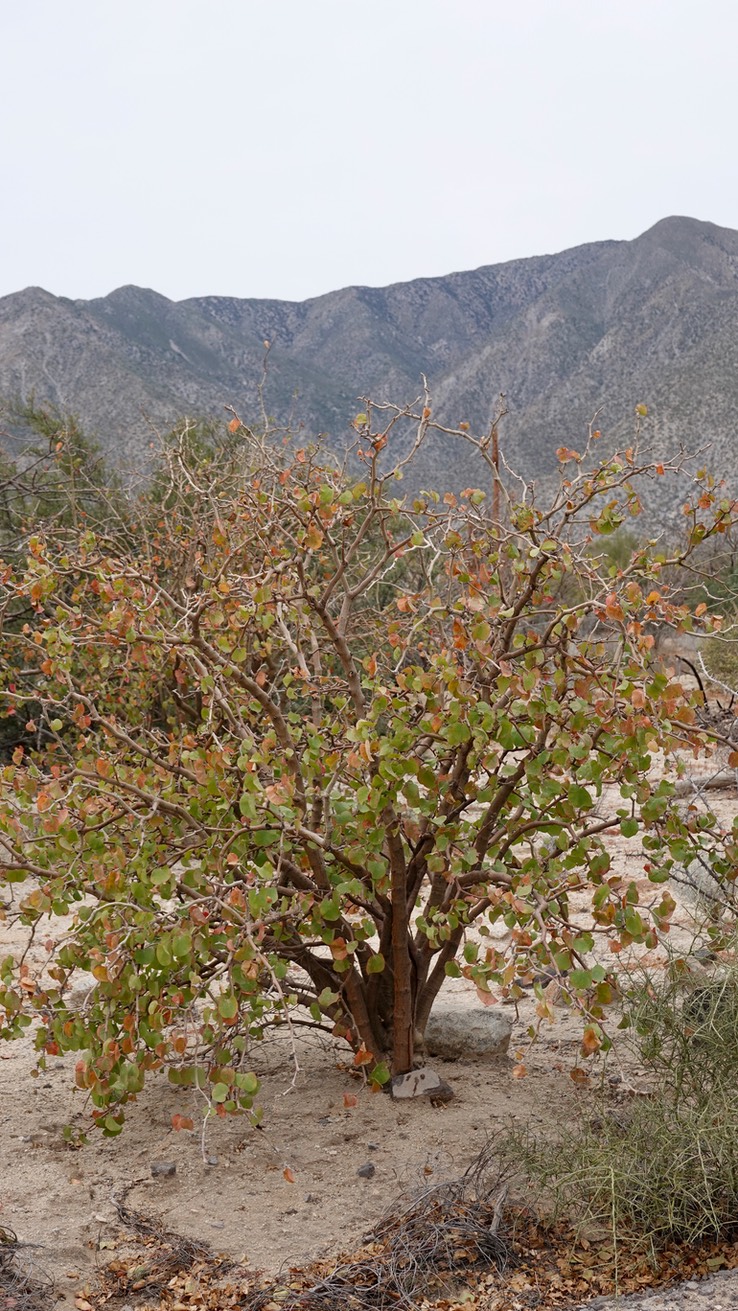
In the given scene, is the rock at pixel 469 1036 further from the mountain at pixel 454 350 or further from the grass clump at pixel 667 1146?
the mountain at pixel 454 350

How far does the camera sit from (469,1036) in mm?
4148

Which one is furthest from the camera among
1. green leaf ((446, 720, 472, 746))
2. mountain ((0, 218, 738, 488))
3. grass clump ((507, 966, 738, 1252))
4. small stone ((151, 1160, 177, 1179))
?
mountain ((0, 218, 738, 488))

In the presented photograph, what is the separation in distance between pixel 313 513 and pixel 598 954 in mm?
3407

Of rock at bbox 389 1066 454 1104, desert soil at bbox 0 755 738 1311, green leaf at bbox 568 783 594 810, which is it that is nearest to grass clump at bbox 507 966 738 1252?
desert soil at bbox 0 755 738 1311

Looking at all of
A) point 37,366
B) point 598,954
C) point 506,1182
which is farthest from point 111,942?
point 37,366

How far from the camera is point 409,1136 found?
3469 millimetres

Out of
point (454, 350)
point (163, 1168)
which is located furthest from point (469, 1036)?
point (454, 350)

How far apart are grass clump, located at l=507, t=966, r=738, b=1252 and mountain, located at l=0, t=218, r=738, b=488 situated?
27544 mm

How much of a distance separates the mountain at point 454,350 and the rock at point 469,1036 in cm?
2665

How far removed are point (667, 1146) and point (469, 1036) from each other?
140 centimetres

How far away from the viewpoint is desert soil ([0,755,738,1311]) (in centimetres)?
297


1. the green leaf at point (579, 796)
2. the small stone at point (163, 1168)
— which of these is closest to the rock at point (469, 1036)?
the small stone at point (163, 1168)

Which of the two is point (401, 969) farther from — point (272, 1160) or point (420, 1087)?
point (272, 1160)

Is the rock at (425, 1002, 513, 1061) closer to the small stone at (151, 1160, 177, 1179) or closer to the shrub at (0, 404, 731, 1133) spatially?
the shrub at (0, 404, 731, 1133)
